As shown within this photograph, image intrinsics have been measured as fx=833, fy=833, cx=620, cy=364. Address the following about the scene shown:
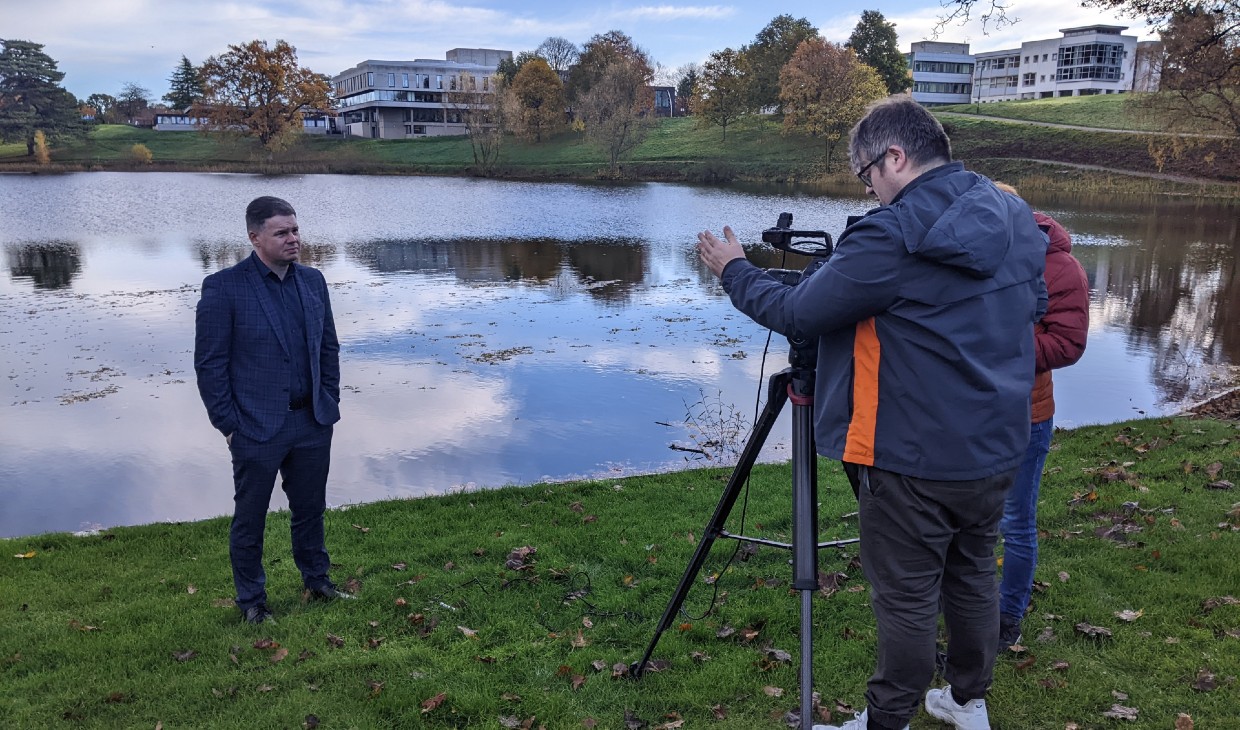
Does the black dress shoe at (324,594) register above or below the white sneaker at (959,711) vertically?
below

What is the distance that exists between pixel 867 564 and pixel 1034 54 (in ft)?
347

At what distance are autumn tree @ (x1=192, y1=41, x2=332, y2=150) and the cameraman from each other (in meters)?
81.3

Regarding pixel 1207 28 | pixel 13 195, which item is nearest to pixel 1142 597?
pixel 1207 28

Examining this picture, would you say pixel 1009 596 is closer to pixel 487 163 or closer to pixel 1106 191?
pixel 1106 191

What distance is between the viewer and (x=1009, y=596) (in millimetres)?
3949

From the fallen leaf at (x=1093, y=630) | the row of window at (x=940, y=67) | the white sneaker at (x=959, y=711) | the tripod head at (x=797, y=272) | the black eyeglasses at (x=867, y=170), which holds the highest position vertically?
the row of window at (x=940, y=67)

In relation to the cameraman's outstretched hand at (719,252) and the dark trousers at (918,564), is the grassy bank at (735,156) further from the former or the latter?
the cameraman's outstretched hand at (719,252)

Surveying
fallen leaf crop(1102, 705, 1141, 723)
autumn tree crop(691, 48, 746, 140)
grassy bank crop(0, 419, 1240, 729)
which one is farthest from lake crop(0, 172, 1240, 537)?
autumn tree crop(691, 48, 746, 140)

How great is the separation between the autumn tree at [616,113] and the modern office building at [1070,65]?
4784cm

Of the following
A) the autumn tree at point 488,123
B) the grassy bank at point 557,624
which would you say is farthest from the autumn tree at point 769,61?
the grassy bank at point 557,624

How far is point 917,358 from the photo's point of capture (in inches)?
99.6

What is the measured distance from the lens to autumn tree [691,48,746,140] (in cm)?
6378

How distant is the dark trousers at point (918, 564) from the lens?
2.61 metres

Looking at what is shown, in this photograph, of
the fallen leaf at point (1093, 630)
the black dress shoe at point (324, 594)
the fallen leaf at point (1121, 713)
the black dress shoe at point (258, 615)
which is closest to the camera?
the fallen leaf at point (1121, 713)
